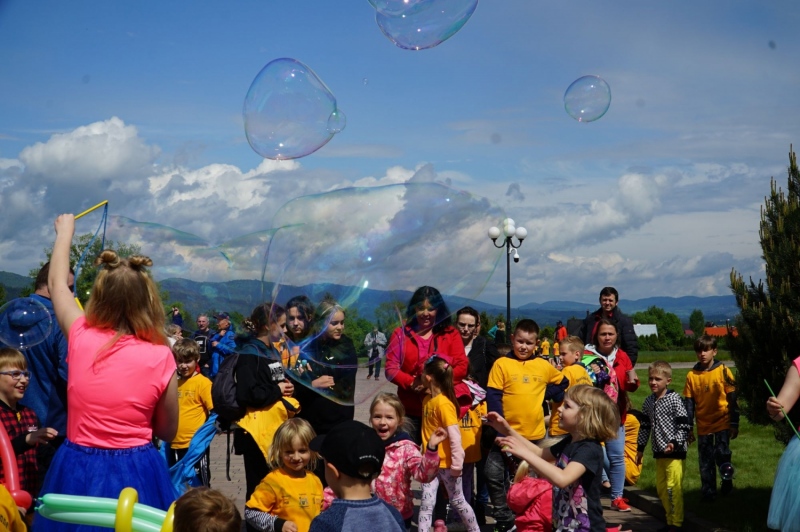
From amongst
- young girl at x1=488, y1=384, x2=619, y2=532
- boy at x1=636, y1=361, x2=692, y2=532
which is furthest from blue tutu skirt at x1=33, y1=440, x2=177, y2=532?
boy at x1=636, y1=361, x2=692, y2=532

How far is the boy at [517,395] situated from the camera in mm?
7688

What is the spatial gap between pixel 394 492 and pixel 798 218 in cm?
392

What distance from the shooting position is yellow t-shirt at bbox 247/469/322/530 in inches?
206

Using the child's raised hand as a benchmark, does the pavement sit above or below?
below

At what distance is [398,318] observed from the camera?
6.79 meters

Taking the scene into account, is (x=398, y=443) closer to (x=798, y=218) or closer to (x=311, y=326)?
(x=311, y=326)

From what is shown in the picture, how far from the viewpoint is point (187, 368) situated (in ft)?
28.9

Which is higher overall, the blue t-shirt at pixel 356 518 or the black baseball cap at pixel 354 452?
the black baseball cap at pixel 354 452

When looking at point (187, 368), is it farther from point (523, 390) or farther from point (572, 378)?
point (572, 378)

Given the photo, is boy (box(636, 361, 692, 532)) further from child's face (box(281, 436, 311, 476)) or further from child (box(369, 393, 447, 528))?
child's face (box(281, 436, 311, 476))

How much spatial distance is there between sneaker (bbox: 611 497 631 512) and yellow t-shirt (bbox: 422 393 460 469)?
101 inches

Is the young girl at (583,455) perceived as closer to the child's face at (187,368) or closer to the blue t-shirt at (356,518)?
the blue t-shirt at (356,518)

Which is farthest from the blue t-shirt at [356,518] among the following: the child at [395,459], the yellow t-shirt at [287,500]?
the child at [395,459]

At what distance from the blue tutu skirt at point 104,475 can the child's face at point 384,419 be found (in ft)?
8.69
